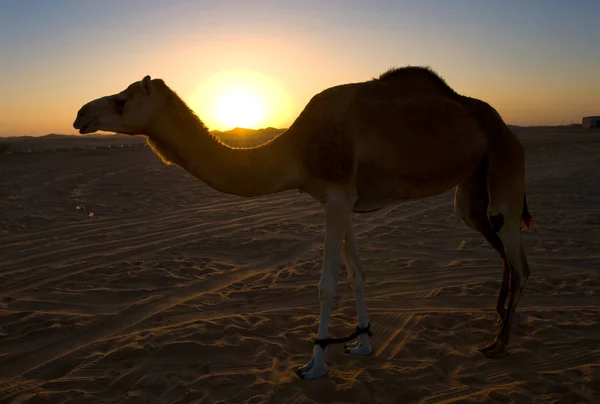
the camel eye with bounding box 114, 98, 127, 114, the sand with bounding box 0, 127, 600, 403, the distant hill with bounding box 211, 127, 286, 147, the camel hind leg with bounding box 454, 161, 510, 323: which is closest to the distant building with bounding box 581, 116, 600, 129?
the distant hill with bounding box 211, 127, 286, 147

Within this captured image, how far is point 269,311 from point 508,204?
314 centimetres

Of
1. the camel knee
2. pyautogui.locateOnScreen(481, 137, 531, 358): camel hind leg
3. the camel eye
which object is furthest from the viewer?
pyautogui.locateOnScreen(481, 137, 531, 358): camel hind leg

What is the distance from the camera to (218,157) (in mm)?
4410

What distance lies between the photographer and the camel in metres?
4.27

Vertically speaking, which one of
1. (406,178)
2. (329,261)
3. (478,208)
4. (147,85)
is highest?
(147,85)

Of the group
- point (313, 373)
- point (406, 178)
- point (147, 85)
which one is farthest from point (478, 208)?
point (147, 85)

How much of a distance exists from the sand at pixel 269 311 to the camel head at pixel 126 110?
7.72 ft

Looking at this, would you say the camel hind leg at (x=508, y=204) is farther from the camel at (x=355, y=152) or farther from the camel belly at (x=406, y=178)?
the camel belly at (x=406, y=178)

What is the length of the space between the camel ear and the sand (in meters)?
2.66

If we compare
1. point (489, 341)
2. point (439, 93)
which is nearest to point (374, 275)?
point (489, 341)

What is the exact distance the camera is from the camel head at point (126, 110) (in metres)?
4.02

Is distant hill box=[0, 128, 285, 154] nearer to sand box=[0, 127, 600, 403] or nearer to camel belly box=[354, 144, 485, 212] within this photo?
sand box=[0, 127, 600, 403]

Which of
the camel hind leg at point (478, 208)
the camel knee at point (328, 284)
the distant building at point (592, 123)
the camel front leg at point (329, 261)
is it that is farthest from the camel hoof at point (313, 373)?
the distant building at point (592, 123)

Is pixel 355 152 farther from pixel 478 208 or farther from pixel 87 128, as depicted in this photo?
pixel 87 128
